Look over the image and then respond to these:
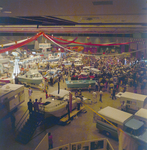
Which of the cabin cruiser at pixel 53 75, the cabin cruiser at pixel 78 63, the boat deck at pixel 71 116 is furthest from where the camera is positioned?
the cabin cruiser at pixel 78 63

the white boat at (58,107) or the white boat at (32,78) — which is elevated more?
the white boat at (32,78)

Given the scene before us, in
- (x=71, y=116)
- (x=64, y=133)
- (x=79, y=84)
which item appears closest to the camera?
(x=64, y=133)

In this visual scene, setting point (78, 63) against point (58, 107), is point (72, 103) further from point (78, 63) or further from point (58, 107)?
point (78, 63)

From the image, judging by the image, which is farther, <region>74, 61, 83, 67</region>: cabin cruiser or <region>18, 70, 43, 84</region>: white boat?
<region>74, 61, 83, 67</region>: cabin cruiser

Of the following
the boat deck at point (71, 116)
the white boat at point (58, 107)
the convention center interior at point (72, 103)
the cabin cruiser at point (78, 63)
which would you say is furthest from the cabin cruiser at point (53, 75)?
the boat deck at point (71, 116)

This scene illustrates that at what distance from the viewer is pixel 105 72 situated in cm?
1289

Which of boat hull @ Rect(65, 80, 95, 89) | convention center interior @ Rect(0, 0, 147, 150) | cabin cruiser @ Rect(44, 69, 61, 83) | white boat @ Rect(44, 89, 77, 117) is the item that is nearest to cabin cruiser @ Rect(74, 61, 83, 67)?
cabin cruiser @ Rect(44, 69, 61, 83)

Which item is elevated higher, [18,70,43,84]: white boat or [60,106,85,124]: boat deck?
[18,70,43,84]: white boat

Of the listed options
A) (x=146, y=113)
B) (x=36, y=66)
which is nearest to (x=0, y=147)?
(x=146, y=113)

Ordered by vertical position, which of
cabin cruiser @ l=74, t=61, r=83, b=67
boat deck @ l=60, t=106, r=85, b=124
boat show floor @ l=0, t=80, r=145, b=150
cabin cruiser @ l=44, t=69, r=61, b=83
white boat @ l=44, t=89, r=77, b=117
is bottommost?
boat show floor @ l=0, t=80, r=145, b=150

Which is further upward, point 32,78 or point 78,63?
point 78,63

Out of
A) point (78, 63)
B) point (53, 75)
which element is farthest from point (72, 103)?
point (78, 63)

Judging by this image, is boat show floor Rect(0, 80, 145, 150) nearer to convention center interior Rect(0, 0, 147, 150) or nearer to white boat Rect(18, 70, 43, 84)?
convention center interior Rect(0, 0, 147, 150)

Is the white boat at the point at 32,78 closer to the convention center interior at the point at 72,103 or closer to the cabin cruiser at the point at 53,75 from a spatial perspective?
the convention center interior at the point at 72,103
